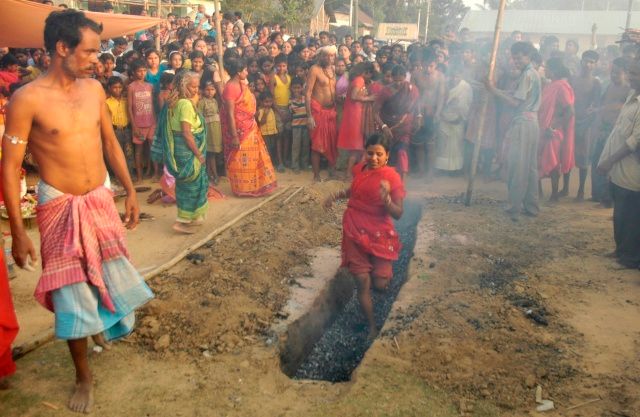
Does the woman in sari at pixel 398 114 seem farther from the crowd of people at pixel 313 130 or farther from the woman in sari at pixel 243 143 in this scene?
the woman in sari at pixel 243 143

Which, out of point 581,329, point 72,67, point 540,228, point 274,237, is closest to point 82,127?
point 72,67

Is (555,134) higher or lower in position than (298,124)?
higher

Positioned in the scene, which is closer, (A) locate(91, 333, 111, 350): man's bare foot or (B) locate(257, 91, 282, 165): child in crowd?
(A) locate(91, 333, 111, 350): man's bare foot

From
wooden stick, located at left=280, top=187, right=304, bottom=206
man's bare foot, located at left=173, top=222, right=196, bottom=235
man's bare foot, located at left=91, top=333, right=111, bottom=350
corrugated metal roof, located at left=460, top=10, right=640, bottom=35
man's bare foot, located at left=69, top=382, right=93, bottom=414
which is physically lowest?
man's bare foot, located at left=69, top=382, right=93, bottom=414

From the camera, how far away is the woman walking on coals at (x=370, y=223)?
4434 mm

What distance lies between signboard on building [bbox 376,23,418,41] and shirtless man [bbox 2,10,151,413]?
29.4 metres

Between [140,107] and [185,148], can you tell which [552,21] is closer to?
[140,107]

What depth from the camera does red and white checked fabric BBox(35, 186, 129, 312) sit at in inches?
115

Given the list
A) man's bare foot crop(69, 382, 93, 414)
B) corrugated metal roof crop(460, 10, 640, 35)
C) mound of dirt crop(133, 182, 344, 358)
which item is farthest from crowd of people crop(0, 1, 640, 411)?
corrugated metal roof crop(460, 10, 640, 35)

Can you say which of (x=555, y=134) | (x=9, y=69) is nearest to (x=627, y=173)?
(x=555, y=134)

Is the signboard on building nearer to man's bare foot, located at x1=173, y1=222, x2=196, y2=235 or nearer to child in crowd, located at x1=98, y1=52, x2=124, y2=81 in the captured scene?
child in crowd, located at x1=98, y1=52, x2=124, y2=81

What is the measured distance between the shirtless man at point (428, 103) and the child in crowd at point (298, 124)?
1.71 m

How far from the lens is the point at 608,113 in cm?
743

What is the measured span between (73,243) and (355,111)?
5718mm
